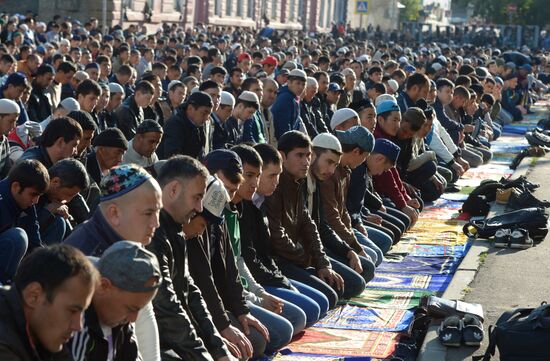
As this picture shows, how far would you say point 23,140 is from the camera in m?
11.0

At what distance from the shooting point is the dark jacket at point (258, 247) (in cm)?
876

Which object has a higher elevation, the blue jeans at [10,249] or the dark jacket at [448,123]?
the blue jeans at [10,249]

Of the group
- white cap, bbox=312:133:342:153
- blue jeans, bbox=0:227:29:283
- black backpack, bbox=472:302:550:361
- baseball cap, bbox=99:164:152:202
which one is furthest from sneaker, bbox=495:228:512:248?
baseball cap, bbox=99:164:152:202

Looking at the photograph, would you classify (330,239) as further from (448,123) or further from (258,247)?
(448,123)

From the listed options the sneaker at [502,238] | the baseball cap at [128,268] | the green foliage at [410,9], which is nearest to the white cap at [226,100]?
the sneaker at [502,238]

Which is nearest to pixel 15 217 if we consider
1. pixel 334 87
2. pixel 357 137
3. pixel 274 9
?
pixel 357 137

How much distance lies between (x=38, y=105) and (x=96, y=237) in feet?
31.3

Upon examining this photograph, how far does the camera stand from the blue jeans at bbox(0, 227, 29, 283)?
7.63 metres

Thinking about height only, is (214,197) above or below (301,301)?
above

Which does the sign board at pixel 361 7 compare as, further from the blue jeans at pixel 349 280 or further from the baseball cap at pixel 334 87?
the blue jeans at pixel 349 280

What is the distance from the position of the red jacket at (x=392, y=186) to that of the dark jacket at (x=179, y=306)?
713cm

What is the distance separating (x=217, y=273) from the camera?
751cm

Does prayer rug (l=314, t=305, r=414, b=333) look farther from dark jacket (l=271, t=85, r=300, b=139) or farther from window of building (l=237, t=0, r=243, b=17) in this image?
window of building (l=237, t=0, r=243, b=17)

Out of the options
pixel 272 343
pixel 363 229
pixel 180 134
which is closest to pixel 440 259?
pixel 363 229
